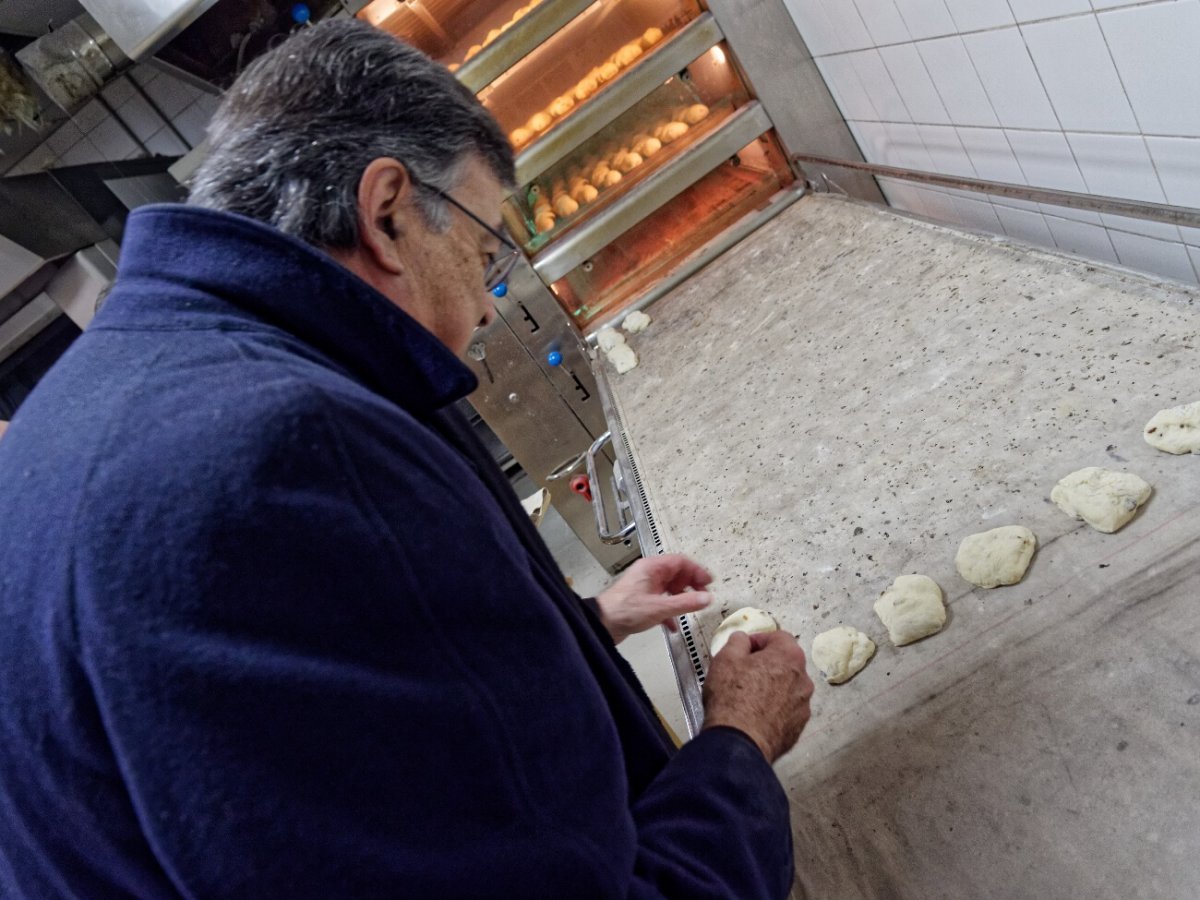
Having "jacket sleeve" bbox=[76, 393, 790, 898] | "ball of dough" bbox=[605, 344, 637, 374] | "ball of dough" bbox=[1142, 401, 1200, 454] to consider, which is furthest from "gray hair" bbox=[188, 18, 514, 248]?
"ball of dough" bbox=[605, 344, 637, 374]

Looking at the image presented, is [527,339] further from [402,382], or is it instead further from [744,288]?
[402,382]

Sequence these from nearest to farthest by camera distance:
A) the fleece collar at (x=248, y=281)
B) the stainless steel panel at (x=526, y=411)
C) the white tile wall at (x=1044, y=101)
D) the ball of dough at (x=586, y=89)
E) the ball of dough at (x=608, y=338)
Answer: the fleece collar at (x=248, y=281), the white tile wall at (x=1044, y=101), the ball of dough at (x=608, y=338), the ball of dough at (x=586, y=89), the stainless steel panel at (x=526, y=411)

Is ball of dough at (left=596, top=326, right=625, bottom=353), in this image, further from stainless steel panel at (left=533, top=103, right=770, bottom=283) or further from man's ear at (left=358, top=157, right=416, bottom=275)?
man's ear at (left=358, top=157, right=416, bottom=275)

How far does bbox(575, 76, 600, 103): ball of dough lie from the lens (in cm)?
321

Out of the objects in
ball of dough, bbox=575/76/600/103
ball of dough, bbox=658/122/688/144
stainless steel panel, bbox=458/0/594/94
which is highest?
stainless steel panel, bbox=458/0/594/94

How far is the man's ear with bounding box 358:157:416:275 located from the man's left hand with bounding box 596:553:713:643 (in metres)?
0.74

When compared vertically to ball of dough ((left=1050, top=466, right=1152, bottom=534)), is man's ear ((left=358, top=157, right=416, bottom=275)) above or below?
above

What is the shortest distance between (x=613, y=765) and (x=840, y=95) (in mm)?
3104

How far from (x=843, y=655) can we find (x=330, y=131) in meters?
1.07

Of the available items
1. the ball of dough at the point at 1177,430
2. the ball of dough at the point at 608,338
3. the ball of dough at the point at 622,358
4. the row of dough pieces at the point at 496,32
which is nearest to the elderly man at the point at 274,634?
the ball of dough at the point at 1177,430

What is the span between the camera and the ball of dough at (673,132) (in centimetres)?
323

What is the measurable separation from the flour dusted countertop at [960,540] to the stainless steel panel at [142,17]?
2.13 meters

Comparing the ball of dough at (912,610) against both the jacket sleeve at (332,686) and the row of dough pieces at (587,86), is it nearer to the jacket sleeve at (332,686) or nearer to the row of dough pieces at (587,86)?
the jacket sleeve at (332,686)

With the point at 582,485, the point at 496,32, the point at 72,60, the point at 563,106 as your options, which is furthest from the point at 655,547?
the point at 72,60
